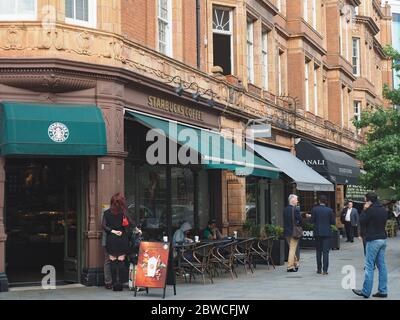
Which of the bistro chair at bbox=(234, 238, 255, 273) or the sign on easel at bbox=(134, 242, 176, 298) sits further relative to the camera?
the bistro chair at bbox=(234, 238, 255, 273)

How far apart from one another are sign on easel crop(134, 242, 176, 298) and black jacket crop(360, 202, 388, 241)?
3.57 meters

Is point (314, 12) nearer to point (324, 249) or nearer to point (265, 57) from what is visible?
point (265, 57)

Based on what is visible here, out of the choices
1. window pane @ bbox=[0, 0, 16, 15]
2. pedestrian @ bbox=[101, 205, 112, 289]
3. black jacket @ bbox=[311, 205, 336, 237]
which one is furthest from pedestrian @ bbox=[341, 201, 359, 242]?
window pane @ bbox=[0, 0, 16, 15]

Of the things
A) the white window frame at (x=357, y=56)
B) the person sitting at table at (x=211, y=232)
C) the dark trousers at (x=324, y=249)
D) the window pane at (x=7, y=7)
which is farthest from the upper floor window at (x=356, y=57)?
the window pane at (x=7, y=7)

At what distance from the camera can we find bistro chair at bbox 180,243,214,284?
1368cm

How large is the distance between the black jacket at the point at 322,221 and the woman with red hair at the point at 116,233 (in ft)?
16.6

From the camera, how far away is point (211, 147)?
16.0 m

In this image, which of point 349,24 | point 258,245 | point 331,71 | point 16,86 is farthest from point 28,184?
point 349,24

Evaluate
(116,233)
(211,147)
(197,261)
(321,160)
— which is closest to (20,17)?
(116,233)

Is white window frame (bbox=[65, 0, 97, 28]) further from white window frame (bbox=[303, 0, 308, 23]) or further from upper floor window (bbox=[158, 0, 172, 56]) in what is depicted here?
white window frame (bbox=[303, 0, 308, 23])

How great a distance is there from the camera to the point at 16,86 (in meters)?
12.8

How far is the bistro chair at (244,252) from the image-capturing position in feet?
50.0

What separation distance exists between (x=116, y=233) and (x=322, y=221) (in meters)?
5.40
